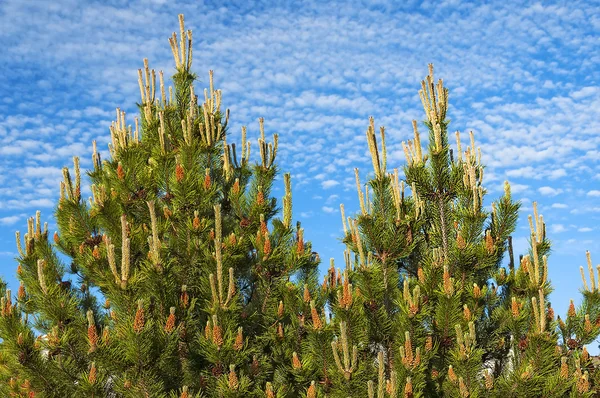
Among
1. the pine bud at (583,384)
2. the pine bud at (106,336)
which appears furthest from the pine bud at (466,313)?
the pine bud at (106,336)

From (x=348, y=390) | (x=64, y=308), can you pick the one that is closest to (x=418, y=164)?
(x=348, y=390)

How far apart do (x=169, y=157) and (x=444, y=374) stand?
4.22 meters

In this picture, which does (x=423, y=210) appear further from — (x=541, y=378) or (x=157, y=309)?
(x=157, y=309)

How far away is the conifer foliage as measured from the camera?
20.3 feet

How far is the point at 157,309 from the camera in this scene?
20.9 ft

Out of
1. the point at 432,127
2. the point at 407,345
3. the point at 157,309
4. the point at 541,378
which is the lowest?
the point at 541,378


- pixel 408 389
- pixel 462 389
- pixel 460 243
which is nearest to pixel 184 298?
pixel 408 389

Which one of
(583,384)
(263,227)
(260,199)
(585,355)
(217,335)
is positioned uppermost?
(260,199)

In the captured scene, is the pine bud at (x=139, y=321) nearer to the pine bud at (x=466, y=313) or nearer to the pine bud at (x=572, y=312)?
the pine bud at (x=466, y=313)

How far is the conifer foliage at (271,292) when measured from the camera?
20.3 ft

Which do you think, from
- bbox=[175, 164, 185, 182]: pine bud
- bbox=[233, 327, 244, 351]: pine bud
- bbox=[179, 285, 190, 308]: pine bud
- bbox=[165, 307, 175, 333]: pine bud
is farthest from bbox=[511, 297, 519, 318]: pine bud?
bbox=[175, 164, 185, 182]: pine bud

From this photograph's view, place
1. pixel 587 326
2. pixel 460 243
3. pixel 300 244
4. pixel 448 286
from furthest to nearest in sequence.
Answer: pixel 587 326 → pixel 300 244 → pixel 460 243 → pixel 448 286

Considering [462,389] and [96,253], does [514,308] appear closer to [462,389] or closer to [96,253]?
[462,389]

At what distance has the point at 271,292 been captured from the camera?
7.15m
